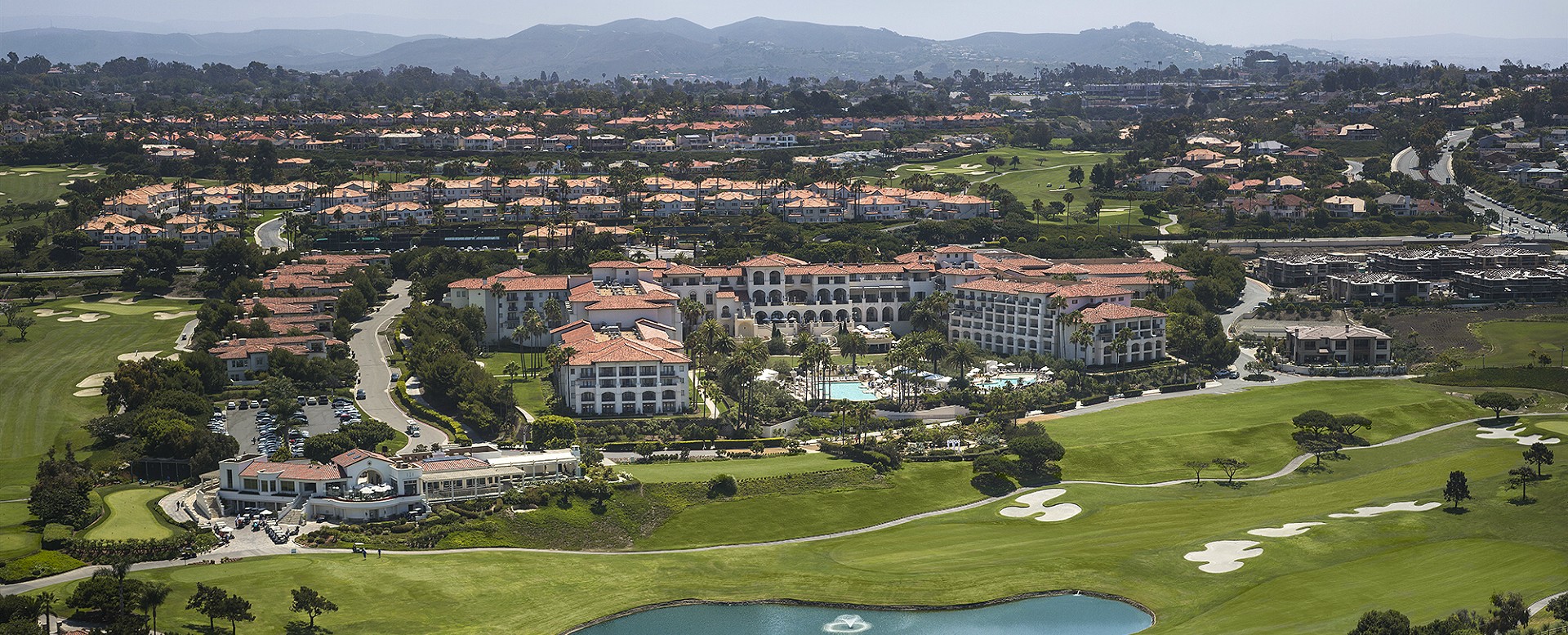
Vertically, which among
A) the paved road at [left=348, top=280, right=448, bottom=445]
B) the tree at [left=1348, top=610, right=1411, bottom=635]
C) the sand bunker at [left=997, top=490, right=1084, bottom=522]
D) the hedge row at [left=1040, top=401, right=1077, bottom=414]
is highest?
the tree at [left=1348, top=610, right=1411, bottom=635]

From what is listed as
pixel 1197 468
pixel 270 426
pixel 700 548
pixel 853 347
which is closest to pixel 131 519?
pixel 270 426

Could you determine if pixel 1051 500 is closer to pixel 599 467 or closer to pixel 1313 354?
pixel 599 467

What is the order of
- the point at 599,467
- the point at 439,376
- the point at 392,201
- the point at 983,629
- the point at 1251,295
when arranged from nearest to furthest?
1. the point at 983,629
2. the point at 599,467
3. the point at 439,376
4. the point at 1251,295
5. the point at 392,201

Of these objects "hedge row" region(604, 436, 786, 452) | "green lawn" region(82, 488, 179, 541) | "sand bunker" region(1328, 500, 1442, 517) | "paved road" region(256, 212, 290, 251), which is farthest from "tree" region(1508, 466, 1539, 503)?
"paved road" region(256, 212, 290, 251)

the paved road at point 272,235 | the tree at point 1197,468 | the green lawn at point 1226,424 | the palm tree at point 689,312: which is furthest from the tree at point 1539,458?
the paved road at point 272,235

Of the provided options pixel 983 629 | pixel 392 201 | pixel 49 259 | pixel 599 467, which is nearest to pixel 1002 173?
pixel 392 201

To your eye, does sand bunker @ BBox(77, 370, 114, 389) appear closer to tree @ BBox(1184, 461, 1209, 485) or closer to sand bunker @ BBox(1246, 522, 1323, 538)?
tree @ BBox(1184, 461, 1209, 485)
